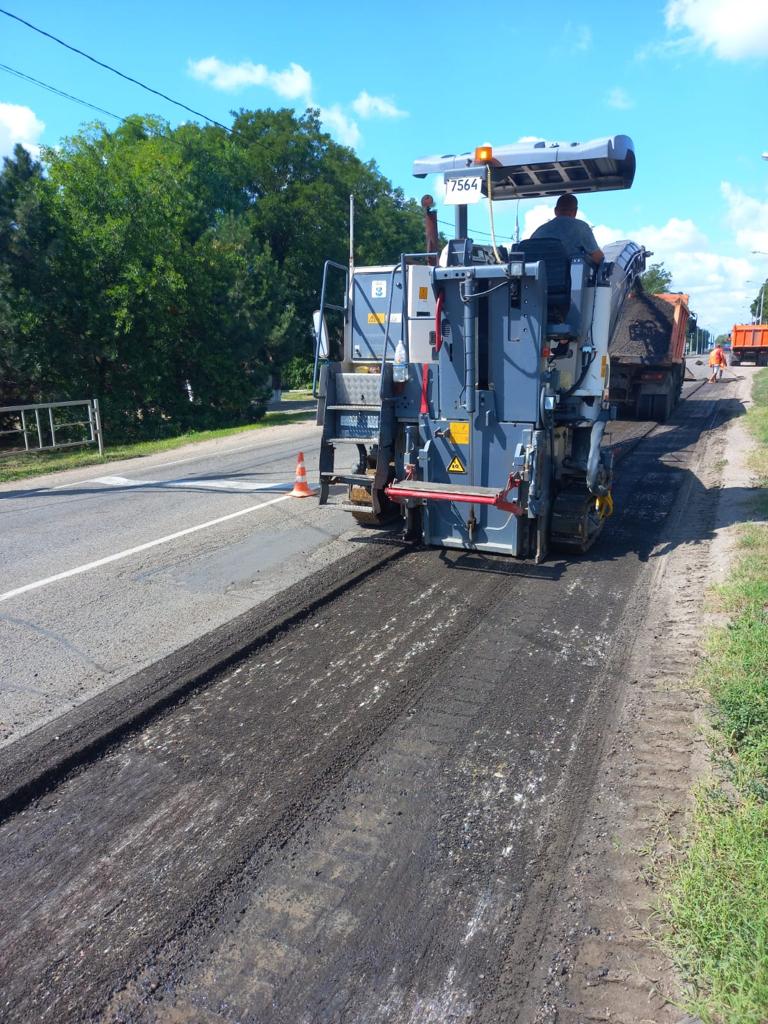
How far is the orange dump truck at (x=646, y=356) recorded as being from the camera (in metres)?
18.2

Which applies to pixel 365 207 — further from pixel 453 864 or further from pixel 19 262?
pixel 453 864

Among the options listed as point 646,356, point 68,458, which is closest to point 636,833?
point 68,458

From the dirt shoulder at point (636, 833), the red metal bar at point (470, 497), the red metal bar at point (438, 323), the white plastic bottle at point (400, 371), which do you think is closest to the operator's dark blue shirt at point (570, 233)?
the red metal bar at point (438, 323)

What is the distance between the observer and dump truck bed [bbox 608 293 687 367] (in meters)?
18.2

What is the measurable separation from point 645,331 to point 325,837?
17571 millimetres

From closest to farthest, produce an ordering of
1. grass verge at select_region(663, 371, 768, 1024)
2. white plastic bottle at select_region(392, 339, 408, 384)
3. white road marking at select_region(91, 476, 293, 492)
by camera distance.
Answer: grass verge at select_region(663, 371, 768, 1024) < white plastic bottle at select_region(392, 339, 408, 384) < white road marking at select_region(91, 476, 293, 492)

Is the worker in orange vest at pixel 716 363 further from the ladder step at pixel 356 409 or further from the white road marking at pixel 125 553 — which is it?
the ladder step at pixel 356 409

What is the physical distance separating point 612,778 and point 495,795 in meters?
0.62

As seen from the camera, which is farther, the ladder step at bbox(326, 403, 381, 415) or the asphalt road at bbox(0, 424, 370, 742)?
the ladder step at bbox(326, 403, 381, 415)

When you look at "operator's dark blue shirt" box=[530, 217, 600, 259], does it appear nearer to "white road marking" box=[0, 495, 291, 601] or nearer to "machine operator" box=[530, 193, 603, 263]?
"machine operator" box=[530, 193, 603, 263]

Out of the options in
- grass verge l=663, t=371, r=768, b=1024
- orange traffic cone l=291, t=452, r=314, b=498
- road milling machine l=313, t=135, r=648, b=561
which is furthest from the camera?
orange traffic cone l=291, t=452, r=314, b=498

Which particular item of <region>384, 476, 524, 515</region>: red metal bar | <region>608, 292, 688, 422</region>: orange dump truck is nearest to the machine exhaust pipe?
<region>384, 476, 524, 515</region>: red metal bar

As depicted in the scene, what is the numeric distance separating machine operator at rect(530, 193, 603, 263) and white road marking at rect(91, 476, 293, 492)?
17.0 ft

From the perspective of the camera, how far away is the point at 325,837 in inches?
133
